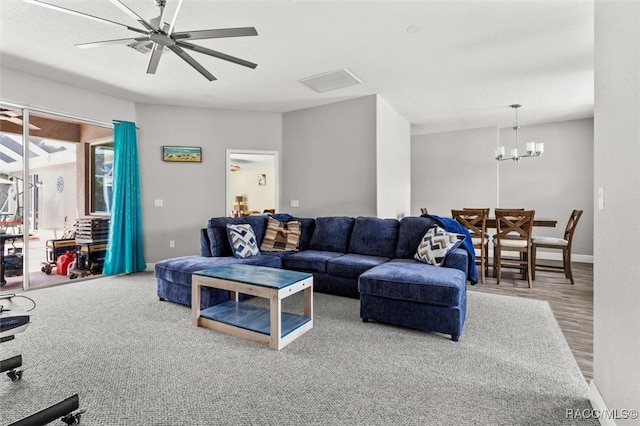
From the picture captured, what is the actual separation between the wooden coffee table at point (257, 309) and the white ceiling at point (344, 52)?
7.46 ft

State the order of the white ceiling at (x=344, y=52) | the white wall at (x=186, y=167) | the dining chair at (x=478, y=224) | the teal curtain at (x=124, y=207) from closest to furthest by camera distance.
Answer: the white ceiling at (x=344, y=52), the dining chair at (x=478, y=224), the teal curtain at (x=124, y=207), the white wall at (x=186, y=167)

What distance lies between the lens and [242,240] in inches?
157

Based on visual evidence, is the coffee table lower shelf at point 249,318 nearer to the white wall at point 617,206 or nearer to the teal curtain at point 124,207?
the white wall at point 617,206

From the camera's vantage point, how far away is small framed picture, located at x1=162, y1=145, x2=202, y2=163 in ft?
17.5

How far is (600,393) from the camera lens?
5.34 ft

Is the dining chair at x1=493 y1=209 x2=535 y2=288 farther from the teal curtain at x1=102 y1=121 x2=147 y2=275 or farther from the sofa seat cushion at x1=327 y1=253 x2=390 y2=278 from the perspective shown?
the teal curtain at x1=102 y1=121 x2=147 y2=275

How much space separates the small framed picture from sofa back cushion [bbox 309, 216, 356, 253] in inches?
101

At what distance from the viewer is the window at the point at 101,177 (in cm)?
516

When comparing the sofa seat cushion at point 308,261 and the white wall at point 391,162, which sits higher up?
the white wall at point 391,162

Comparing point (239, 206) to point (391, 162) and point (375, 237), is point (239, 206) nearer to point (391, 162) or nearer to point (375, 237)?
point (391, 162)

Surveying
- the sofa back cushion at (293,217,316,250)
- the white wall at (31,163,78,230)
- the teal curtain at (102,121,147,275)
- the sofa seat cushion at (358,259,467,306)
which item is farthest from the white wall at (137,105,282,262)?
the sofa seat cushion at (358,259,467,306)

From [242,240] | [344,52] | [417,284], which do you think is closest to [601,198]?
[417,284]

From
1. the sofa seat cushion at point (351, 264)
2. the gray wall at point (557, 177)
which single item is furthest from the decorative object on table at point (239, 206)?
the gray wall at point (557, 177)

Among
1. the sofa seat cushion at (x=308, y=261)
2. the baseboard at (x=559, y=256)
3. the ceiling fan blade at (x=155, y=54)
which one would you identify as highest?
the ceiling fan blade at (x=155, y=54)
